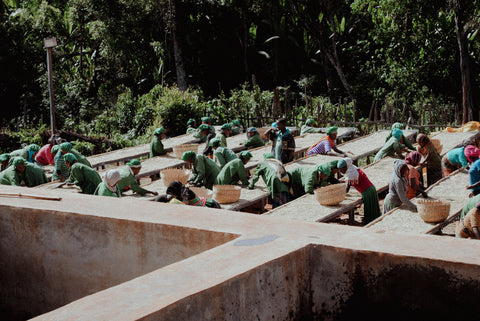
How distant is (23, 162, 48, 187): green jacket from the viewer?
28.0ft

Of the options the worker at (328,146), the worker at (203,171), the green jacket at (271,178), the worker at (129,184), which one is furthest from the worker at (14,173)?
the worker at (328,146)

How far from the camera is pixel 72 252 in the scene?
11.8 feet

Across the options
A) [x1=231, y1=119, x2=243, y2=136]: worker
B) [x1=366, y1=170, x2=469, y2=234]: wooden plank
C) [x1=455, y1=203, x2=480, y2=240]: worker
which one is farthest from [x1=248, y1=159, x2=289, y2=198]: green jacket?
[x1=231, y1=119, x2=243, y2=136]: worker

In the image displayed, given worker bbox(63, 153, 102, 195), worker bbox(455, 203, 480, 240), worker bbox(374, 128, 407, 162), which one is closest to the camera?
worker bbox(455, 203, 480, 240)

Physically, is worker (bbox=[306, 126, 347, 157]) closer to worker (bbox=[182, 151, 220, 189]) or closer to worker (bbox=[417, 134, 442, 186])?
worker (bbox=[417, 134, 442, 186])

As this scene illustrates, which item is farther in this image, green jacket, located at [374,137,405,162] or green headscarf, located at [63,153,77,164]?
green jacket, located at [374,137,405,162]

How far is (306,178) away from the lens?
7.66 meters

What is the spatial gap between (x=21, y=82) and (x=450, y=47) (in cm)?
1250

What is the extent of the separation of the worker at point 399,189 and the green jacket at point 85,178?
380 cm

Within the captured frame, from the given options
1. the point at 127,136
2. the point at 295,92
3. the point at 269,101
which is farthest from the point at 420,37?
the point at 127,136

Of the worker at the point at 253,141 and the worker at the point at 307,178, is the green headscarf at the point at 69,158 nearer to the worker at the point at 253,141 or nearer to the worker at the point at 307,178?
the worker at the point at 307,178

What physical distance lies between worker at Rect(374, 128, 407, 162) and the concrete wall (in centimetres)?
673

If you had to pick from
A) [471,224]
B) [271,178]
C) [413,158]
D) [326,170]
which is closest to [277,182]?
[271,178]

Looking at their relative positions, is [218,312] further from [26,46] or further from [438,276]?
[26,46]
